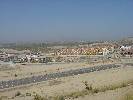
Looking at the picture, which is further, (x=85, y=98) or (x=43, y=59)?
(x=43, y=59)

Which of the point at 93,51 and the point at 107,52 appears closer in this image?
the point at 107,52

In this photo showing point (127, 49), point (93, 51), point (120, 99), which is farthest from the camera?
point (93, 51)

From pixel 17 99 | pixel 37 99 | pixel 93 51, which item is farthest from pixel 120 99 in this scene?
pixel 93 51

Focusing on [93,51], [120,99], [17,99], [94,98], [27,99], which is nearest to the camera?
[120,99]

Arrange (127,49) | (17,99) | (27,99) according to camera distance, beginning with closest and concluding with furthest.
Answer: (27,99) → (17,99) → (127,49)

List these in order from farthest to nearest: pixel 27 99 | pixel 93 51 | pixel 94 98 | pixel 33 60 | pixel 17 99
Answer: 1. pixel 93 51
2. pixel 33 60
3. pixel 17 99
4. pixel 27 99
5. pixel 94 98

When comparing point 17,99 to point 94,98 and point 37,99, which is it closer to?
point 37,99

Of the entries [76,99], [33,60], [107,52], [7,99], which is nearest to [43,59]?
[33,60]

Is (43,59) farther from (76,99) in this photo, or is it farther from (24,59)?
(76,99)

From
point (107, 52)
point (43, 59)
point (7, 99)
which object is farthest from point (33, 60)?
point (7, 99)
